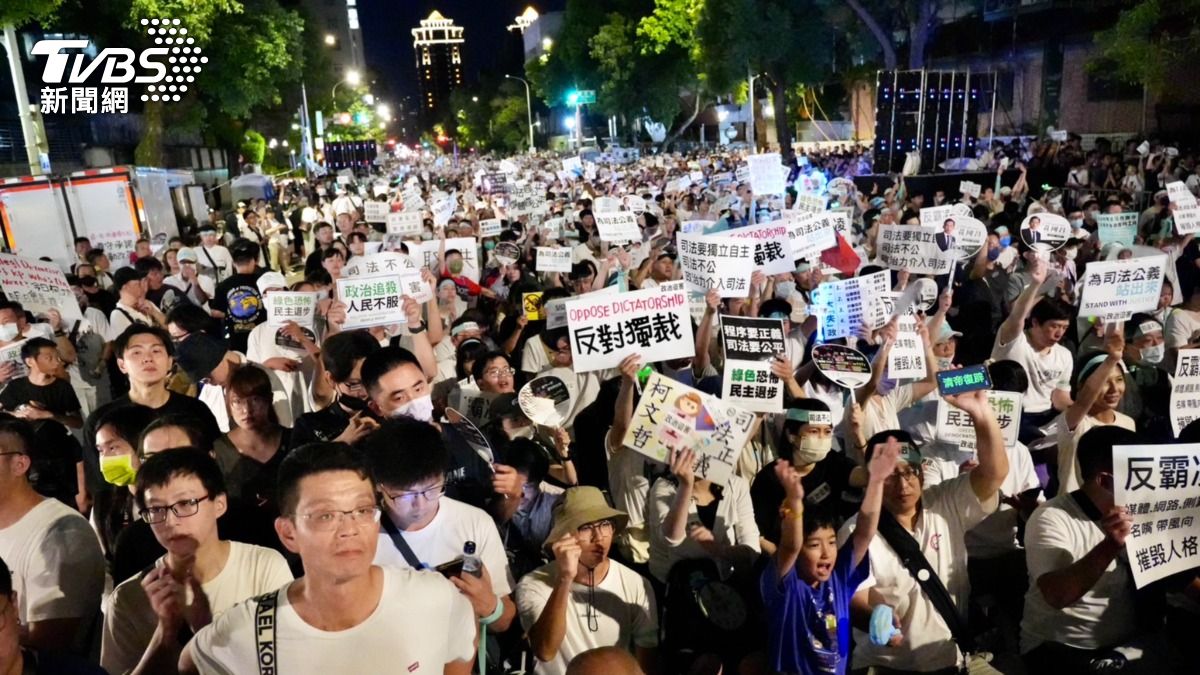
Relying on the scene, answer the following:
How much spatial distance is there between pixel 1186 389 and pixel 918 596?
94.1 inches

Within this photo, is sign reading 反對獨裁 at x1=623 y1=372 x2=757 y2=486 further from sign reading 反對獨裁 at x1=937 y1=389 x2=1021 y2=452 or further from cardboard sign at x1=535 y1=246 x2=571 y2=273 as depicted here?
cardboard sign at x1=535 y1=246 x2=571 y2=273

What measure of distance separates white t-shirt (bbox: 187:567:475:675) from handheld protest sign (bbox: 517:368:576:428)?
213cm

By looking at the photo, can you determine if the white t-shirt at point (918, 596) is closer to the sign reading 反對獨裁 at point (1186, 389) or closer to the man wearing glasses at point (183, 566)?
the sign reading 反對獨裁 at point (1186, 389)

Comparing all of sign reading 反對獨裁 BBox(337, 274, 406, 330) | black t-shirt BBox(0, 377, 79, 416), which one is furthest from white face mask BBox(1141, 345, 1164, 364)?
black t-shirt BBox(0, 377, 79, 416)

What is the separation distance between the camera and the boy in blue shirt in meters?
3.41

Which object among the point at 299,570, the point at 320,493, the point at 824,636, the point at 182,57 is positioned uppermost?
the point at 182,57

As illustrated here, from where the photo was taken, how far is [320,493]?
7.76ft

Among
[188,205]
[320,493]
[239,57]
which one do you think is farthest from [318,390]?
[239,57]

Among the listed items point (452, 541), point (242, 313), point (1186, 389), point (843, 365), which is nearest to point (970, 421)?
point (843, 365)

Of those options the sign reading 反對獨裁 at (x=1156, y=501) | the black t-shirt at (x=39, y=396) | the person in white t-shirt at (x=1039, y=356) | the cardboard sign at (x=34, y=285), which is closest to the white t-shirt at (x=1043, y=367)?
the person in white t-shirt at (x=1039, y=356)

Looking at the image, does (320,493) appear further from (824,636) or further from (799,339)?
(799,339)

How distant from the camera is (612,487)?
4609mm

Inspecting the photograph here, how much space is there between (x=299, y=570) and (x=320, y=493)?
1.53 metres

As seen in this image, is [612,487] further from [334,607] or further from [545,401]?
[334,607]
